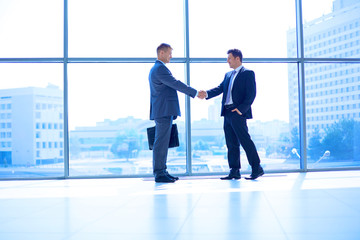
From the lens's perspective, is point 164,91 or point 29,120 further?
point 29,120

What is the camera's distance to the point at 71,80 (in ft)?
13.3

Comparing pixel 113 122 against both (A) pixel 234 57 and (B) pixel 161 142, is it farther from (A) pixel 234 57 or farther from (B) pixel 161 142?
(A) pixel 234 57

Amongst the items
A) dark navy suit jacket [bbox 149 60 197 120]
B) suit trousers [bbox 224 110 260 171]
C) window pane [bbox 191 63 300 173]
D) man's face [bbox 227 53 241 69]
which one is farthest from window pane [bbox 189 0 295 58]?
suit trousers [bbox 224 110 260 171]

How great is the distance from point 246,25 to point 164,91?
140cm

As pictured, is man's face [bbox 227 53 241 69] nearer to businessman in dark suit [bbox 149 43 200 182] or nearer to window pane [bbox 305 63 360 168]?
businessman in dark suit [bbox 149 43 200 182]

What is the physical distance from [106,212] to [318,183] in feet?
6.42

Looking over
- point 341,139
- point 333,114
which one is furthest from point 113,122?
point 341,139

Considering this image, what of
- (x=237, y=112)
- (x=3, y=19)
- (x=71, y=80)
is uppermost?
(x=3, y=19)

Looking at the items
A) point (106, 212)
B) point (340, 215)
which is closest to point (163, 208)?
point (106, 212)

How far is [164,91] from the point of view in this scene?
12.0ft

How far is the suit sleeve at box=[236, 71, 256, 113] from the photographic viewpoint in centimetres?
357

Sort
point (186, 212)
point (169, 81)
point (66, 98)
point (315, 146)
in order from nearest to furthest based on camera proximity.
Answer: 1. point (186, 212)
2. point (169, 81)
3. point (66, 98)
4. point (315, 146)

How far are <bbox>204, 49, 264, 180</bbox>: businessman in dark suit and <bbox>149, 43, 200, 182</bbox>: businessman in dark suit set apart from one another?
360 mm

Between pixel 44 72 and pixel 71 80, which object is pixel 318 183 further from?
pixel 44 72
